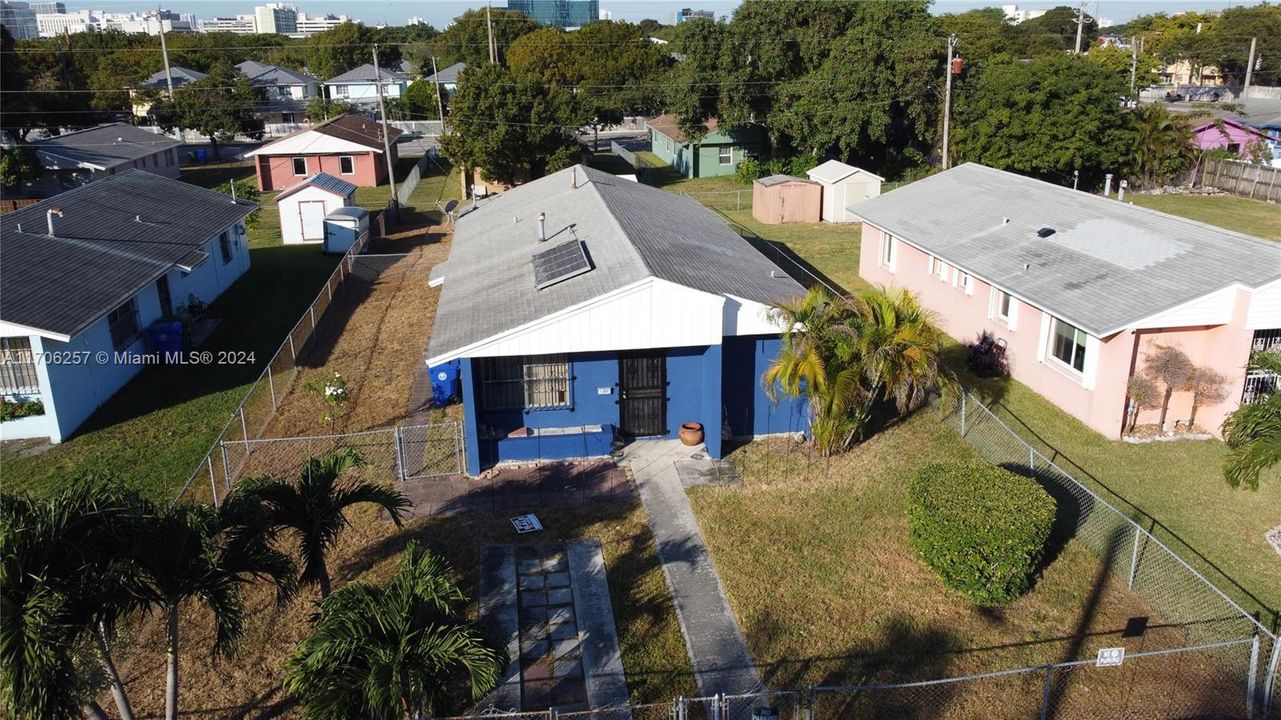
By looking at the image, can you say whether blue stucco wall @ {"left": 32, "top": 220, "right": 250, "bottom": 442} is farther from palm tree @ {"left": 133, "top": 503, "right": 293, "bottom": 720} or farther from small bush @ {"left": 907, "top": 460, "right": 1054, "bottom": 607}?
small bush @ {"left": 907, "top": 460, "right": 1054, "bottom": 607}

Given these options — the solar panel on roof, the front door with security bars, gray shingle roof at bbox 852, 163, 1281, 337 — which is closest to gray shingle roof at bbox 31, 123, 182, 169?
the solar panel on roof

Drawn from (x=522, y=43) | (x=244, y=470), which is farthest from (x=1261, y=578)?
(x=522, y=43)

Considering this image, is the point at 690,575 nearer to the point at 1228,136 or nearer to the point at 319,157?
the point at 319,157

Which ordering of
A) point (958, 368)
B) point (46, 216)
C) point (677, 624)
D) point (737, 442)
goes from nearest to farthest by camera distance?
point (677, 624) → point (737, 442) → point (958, 368) → point (46, 216)

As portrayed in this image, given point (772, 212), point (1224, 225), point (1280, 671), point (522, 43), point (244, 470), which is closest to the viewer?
point (1280, 671)

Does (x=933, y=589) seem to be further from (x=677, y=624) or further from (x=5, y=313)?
(x=5, y=313)

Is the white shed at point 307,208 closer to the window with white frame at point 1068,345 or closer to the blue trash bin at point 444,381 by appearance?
the blue trash bin at point 444,381
